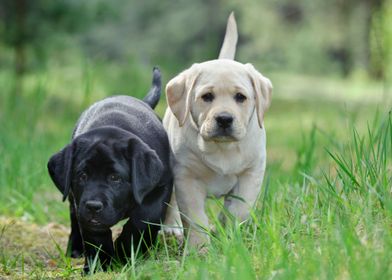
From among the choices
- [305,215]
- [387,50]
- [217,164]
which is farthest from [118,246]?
[387,50]

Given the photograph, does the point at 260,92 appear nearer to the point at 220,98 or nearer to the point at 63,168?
the point at 220,98

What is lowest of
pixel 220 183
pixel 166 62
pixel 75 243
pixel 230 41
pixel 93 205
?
pixel 75 243

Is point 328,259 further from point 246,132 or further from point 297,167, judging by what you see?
point 297,167

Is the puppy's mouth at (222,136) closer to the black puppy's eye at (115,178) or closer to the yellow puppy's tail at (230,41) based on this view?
the black puppy's eye at (115,178)

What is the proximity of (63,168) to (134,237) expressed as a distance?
55 centimetres

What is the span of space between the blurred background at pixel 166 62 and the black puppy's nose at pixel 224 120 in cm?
71

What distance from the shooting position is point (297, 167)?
6.16 meters

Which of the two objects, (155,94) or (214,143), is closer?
(214,143)

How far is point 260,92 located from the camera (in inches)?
192

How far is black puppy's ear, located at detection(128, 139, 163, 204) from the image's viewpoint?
427cm

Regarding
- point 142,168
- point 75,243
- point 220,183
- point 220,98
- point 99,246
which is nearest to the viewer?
point 142,168

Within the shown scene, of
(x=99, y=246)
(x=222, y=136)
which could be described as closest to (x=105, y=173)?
Result: (x=99, y=246)

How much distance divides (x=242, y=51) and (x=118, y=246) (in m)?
30.6

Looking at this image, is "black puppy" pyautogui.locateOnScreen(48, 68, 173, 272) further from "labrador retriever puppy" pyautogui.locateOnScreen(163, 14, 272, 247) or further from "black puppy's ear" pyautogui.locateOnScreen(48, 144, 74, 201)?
"labrador retriever puppy" pyautogui.locateOnScreen(163, 14, 272, 247)
